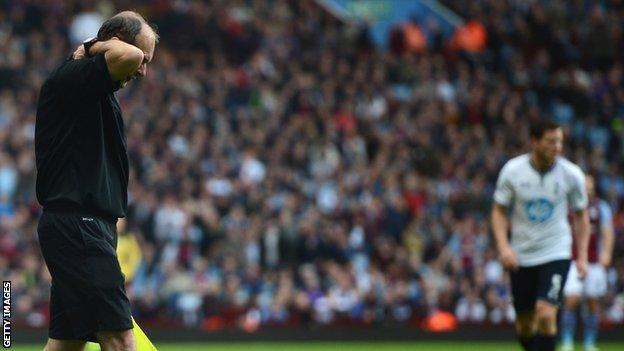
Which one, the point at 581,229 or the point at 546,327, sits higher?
the point at 581,229

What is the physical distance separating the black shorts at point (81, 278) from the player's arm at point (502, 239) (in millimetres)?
4350

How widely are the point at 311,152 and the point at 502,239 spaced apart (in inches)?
434

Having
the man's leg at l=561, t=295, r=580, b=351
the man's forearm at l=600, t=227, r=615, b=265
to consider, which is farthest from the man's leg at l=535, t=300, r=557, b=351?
the man's leg at l=561, t=295, r=580, b=351

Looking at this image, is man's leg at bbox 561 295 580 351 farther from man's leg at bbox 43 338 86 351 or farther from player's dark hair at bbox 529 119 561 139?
man's leg at bbox 43 338 86 351

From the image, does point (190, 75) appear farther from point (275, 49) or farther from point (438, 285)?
point (438, 285)

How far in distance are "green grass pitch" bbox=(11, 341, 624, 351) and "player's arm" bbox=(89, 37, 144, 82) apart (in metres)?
10.00

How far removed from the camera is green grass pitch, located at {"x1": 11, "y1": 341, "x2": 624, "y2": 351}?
623 inches

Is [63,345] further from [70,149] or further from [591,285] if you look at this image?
[591,285]

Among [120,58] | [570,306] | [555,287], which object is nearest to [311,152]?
[570,306]

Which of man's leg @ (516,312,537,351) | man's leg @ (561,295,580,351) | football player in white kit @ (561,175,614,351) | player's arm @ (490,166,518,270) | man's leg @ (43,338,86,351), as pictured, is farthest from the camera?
man's leg @ (561,295,580,351)

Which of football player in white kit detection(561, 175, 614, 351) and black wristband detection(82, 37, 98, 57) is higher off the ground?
black wristband detection(82, 37, 98, 57)

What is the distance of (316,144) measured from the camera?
819 inches

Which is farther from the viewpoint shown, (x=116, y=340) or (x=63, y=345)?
(x=63, y=345)

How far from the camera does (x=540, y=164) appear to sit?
991cm
